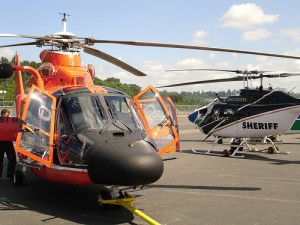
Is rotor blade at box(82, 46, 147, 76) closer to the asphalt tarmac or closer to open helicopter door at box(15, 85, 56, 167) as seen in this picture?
open helicopter door at box(15, 85, 56, 167)

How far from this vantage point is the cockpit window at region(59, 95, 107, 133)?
6.25 m

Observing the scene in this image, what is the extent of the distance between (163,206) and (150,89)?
249 cm

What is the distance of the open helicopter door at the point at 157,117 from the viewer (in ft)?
24.6

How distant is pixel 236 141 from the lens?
48.6 ft

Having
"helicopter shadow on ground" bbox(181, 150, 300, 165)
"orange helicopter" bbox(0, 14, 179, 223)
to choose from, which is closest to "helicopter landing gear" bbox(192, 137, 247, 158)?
"helicopter shadow on ground" bbox(181, 150, 300, 165)

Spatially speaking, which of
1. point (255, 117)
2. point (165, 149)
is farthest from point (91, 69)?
point (255, 117)

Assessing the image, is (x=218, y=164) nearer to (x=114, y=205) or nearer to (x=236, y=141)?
(x=236, y=141)

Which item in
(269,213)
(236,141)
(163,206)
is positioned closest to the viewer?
(269,213)

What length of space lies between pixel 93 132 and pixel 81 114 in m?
0.55

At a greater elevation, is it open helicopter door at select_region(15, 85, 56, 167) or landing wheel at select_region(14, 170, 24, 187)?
open helicopter door at select_region(15, 85, 56, 167)

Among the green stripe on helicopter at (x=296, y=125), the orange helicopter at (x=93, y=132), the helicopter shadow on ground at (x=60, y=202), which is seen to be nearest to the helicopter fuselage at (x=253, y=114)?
the green stripe on helicopter at (x=296, y=125)

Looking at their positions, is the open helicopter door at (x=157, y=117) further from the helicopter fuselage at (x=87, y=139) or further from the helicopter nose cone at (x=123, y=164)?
the helicopter nose cone at (x=123, y=164)

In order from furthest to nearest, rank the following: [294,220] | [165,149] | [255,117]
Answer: [255,117], [165,149], [294,220]

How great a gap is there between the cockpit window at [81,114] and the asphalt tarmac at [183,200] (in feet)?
4.72
